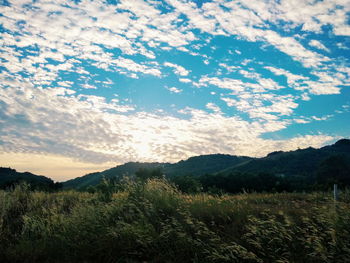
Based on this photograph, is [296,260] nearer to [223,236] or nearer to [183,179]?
[223,236]

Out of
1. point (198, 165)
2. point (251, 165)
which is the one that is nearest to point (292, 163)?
point (251, 165)

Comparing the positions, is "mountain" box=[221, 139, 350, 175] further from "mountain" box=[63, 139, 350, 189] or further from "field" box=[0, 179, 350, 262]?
"field" box=[0, 179, 350, 262]

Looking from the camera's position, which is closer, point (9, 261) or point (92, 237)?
point (9, 261)

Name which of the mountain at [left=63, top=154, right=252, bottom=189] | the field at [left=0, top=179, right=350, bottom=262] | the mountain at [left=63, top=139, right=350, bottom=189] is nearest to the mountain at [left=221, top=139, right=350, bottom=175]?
the mountain at [left=63, top=139, right=350, bottom=189]

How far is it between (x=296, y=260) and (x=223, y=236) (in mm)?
1787

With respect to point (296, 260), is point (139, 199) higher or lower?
higher

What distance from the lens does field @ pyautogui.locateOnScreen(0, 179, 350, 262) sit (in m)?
5.83

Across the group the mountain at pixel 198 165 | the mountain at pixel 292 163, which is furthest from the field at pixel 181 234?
the mountain at pixel 198 165

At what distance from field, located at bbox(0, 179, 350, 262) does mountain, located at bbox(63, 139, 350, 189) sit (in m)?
60.6

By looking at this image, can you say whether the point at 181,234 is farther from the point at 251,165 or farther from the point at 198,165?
the point at 198,165

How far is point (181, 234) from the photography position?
21.0 feet

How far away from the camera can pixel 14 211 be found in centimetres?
1138

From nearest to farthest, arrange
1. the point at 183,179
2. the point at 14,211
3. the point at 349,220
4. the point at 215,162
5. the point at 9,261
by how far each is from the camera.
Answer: the point at 349,220, the point at 9,261, the point at 14,211, the point at 183,179, the point at 215,162

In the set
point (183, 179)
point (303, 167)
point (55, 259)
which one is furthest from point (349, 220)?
point (303, 167)
